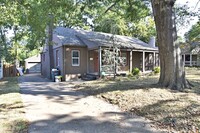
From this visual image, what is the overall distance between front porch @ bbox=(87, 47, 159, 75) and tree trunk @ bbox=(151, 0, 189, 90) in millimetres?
Result: 8251

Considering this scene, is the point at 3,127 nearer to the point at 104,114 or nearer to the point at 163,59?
the point at 104,114

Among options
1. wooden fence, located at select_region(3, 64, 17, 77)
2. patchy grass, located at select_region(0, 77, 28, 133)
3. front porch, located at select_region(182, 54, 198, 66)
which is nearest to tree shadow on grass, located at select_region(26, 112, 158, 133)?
patchy grass, located at select_region(0, 77, 28, 133)

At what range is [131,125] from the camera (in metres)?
5.73

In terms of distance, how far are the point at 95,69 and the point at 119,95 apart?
471 inches

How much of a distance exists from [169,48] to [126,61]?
1294cm

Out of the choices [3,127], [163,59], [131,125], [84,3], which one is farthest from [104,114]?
[84,3]

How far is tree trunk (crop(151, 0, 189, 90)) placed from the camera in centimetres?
956

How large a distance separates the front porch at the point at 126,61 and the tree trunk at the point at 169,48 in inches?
325

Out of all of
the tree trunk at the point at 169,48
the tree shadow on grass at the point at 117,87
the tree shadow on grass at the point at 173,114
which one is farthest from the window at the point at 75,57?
the tree shadow on grass at the point at 173,114

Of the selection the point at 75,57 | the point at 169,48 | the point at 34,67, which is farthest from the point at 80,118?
the point at 34,67

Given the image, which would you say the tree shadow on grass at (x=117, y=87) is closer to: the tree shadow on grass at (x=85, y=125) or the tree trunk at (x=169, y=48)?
the tree trunk at (x=169, y=48)

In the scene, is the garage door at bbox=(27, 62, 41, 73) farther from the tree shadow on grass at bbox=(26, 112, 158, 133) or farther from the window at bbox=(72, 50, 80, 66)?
the tree shadow on grass at bbox=(26, 112, 158, 133)

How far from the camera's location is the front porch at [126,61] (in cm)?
1839

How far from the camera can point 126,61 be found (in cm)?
2253
